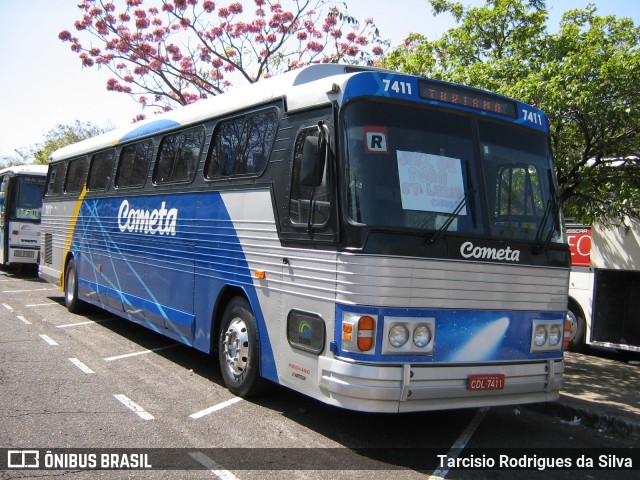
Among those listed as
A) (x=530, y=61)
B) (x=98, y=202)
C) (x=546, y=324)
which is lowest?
(x=546, y=324)

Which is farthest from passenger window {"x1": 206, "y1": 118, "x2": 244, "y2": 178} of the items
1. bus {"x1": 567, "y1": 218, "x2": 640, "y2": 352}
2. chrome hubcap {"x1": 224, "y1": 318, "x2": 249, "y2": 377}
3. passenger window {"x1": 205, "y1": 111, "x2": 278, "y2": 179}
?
bus {"x1": 567, "y1": 218, "x2": 640, "y2": 352}

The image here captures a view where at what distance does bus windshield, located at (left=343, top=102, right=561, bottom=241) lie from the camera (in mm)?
5035

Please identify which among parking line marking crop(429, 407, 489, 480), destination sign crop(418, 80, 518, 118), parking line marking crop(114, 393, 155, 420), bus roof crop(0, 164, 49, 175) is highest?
bus roof crop(0, 164, 49, 175)

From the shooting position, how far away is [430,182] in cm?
516

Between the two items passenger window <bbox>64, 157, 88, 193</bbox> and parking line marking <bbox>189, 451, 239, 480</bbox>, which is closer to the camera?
parking line marking <bbox>189, 451, 239, 480</bbox>

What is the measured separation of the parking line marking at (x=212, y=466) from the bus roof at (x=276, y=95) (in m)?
3.08

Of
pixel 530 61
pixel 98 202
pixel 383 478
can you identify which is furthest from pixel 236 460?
pixel 98 202

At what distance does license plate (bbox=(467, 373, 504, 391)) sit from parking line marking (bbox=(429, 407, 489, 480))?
644 mm

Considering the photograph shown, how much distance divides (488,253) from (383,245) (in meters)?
1.04

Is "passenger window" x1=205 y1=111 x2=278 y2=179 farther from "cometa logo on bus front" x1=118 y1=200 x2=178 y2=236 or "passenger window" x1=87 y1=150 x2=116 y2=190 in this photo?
"passenger window" x1=87 y1=150 x2=116 y2=190

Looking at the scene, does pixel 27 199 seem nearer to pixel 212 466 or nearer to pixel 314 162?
pixel 314 162

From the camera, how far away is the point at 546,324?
226 inches

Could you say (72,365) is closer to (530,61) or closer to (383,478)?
(383,478)

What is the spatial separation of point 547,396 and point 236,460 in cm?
287
